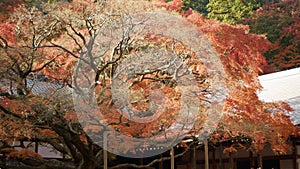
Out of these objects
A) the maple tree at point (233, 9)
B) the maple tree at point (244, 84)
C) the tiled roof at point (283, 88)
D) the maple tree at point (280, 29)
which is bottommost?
the maple tree at point (244, 84)

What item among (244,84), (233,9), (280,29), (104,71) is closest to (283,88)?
(244,84)

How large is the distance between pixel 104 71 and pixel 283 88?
7.59 meters

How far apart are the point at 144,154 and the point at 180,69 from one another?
528cm

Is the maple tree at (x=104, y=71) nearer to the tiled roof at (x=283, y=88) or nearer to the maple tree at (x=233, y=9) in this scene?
the tiled roof at (x=283, y=88)

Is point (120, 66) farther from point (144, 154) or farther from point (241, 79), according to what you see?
point (144, 154)

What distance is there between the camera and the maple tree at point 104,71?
7605 millimetres

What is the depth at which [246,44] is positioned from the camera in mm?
7676

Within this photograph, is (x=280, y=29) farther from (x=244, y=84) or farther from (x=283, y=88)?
(x=244, y=84)

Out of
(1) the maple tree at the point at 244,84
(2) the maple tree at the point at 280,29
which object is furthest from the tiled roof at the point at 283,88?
(2) the maple tree at the point at 280,29

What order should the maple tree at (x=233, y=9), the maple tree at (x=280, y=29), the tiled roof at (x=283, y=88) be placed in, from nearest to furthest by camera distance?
the tiled roof at (x=283, y=88) < the maple tree at (x=280, y=29) < the maple tree at (x=233, y=9)

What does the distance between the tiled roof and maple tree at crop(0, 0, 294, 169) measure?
3.71 m

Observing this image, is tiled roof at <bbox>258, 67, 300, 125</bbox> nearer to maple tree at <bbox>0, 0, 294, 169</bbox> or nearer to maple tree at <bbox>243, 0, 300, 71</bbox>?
maple tree at <bbox>0, 0, 294, 169</bbox>

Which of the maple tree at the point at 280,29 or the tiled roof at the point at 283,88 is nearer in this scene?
the tiled roof at the point at 283,88

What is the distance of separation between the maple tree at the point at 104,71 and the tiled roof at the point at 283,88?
3714mm
